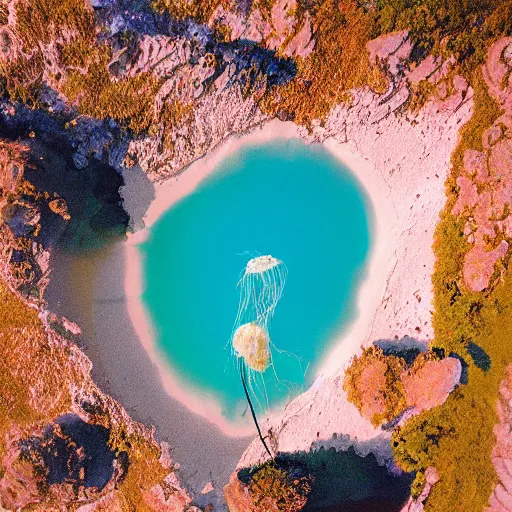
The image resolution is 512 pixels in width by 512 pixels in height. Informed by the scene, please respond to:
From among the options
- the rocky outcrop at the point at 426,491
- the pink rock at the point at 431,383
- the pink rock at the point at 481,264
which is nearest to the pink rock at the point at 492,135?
the pink rock at the point at 481,264

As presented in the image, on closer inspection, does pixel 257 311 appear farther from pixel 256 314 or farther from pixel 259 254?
pixel 259 254

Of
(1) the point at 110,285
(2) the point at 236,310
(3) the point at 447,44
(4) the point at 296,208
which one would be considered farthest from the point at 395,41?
(1) the point at 110,285

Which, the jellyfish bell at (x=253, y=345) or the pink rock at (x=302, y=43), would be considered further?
the jellyfish bell at (x=253, y=345)

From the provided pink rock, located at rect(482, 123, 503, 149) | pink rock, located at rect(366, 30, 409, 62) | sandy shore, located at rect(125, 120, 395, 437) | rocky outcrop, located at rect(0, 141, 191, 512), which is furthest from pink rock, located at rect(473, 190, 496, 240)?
rocky outcrop, located at rect(0, 141, 191, 512)

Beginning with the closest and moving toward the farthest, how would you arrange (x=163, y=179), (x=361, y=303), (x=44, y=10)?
(x=44, y=10) → (x=163, y=179) → (x=361, y=303)

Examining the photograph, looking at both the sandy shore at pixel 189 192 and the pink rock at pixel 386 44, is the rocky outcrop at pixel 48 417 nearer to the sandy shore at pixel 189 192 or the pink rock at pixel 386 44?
the sandy shore at pixel 189 192

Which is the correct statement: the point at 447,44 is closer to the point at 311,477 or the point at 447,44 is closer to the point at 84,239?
the point at 84,239

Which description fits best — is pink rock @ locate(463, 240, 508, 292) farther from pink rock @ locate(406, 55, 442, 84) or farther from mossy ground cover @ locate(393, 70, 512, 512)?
pink rock @ locate(406, 55, 442, 84)
